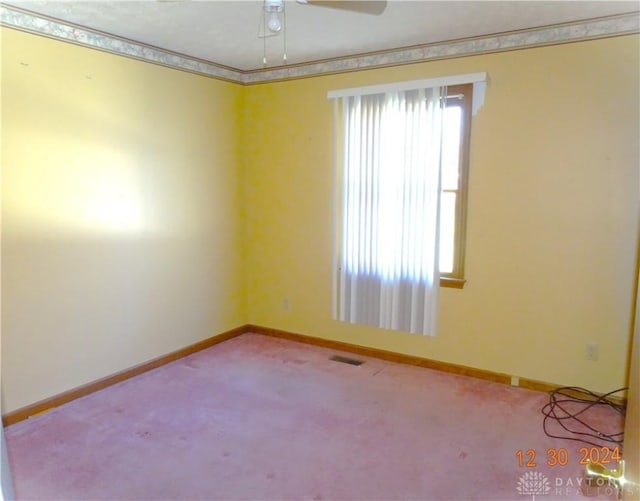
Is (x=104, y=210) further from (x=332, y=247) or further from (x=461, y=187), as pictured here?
(x=461, y=187)

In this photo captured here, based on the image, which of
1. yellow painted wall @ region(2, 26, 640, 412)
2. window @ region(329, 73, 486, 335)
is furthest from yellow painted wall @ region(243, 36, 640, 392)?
window @ region(329, 73, 486, 335)

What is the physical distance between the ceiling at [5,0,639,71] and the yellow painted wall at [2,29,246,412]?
0.33 metres

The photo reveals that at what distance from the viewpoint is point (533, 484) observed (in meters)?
2.36

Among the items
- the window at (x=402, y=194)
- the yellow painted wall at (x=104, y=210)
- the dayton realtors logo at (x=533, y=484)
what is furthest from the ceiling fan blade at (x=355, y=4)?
the dayton realtors logo at (x=533, y=484)

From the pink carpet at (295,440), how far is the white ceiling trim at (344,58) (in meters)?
2.39

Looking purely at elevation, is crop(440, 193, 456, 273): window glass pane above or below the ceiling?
below

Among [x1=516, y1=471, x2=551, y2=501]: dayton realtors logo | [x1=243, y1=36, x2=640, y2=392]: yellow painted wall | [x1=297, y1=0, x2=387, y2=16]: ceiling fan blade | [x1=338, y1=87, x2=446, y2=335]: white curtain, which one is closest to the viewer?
[x1=297, y1=0, x2=387, y2=16]: ceiling fan blade

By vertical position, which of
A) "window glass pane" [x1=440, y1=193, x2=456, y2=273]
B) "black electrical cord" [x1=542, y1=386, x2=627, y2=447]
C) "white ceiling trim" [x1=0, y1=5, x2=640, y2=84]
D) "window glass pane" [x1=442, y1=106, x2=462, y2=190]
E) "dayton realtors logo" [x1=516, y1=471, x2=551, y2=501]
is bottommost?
"dayton realtors logo" [x1=516, y1=471, x2=551, y2=501]

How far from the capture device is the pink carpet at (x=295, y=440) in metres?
2.33

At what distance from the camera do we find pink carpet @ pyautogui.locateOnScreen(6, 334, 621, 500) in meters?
2.33

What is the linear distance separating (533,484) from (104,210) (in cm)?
312

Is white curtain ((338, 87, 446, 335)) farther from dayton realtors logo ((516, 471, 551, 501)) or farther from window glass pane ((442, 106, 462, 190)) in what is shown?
dayton realtors logo ((516, 471, 551, 501))

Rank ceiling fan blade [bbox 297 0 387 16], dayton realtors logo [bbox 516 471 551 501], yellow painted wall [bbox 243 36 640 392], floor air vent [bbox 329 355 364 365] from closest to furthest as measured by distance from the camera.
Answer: ceiling fan blade [bbox 297 0 387 16] < dayton realtors logo [bbox 516 471 551 501] < yellow painted wall [bbox 243 36 640 392] < floor air vent [bbox 329 355 364 365]

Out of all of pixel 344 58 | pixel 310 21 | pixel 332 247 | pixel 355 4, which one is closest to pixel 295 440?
pixel 332 247
